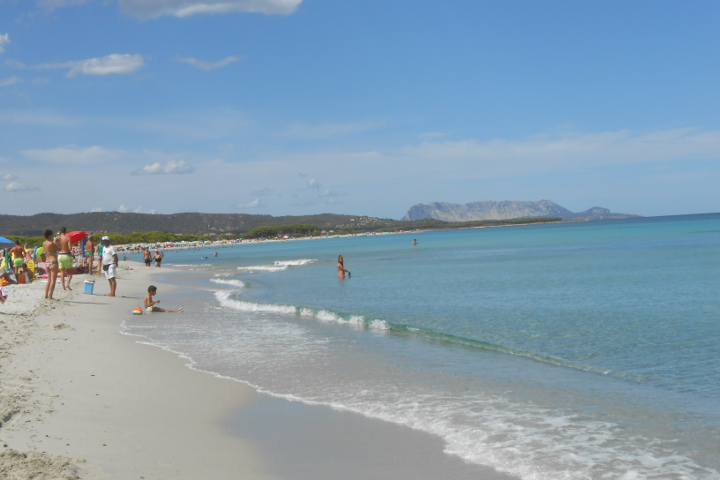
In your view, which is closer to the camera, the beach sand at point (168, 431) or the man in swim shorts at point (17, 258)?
the beach sand at point (168, 431)

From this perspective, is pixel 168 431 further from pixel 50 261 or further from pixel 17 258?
pixel 17 258

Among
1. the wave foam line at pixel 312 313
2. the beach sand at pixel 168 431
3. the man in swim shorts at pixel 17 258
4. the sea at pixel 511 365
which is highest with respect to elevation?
the man in swim shorts at pixel 17 258

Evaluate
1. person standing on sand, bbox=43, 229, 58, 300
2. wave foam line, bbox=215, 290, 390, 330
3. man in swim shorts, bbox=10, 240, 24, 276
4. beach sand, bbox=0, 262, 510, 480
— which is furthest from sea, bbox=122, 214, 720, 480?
man in swim shorts, bbox=10, 240, 24, 276

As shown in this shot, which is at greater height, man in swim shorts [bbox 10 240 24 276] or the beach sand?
man in swim shorts [bbox 10 240 24 276]

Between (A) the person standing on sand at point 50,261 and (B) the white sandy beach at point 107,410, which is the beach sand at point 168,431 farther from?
(A) the person standing on sand at point 50,261

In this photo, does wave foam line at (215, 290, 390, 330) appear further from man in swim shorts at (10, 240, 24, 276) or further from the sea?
man in swim shorts at (10, 240, 24, 276)

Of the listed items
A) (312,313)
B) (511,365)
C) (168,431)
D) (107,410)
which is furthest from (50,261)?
(511,365)

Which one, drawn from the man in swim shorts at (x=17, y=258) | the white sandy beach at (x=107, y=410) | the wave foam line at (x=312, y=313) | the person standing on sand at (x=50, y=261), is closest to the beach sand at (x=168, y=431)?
the white sandy beach at (x=107, y=410)

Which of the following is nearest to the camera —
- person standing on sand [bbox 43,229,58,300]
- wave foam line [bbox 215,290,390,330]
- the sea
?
the sea

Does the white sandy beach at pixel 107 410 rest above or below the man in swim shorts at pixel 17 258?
below

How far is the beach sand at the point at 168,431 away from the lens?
4.89 m

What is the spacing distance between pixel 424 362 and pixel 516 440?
160 inches

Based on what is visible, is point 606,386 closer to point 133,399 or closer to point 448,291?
point 133,399

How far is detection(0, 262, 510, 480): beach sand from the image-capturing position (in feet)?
16.0
